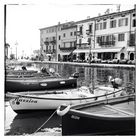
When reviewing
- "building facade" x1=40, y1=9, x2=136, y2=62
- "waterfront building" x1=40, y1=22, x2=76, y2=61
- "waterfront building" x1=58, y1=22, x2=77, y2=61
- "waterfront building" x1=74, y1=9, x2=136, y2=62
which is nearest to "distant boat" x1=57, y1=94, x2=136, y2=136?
"building facade" x1=40, y1=9, x2=136, y2=62

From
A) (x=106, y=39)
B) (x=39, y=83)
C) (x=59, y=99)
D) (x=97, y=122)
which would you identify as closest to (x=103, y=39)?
(x=106, y=39)

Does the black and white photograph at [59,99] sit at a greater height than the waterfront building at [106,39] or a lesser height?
lesser

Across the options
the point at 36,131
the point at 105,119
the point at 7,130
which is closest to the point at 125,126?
the point at 105,119

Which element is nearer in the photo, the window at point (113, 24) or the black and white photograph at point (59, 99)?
the black and white photograph at point (59, 99)

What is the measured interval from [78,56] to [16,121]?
43.4 feet

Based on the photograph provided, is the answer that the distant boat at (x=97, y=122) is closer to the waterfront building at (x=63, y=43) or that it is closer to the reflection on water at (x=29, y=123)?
the reflection on water at (x=29, y=123)

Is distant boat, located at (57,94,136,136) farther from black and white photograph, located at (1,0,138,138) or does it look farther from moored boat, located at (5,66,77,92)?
moored boat, located at (5,66,77,92)

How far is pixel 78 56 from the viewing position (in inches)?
711

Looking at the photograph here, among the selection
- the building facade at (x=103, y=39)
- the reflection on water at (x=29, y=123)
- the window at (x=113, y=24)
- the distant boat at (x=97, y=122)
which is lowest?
the reflection on water at (x=29, y=123)

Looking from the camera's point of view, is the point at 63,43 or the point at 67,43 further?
the point at 63,43

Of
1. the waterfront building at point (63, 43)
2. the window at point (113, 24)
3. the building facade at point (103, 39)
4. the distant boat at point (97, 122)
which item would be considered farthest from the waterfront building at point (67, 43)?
the distant boat at point (97, 122)

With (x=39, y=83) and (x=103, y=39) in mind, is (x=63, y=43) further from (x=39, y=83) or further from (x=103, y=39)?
(x=39, y=83)

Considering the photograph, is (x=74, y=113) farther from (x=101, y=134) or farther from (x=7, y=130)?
(x=7, y=130)

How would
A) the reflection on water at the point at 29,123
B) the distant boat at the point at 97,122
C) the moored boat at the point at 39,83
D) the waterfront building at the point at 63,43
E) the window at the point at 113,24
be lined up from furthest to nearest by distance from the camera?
the waterfront building at the point at 63,43
the window at the point at 113,24
the moored boat at the point at 39,83
the reflection on water at the point at 29,123
the distant boat at the point at 97,122
